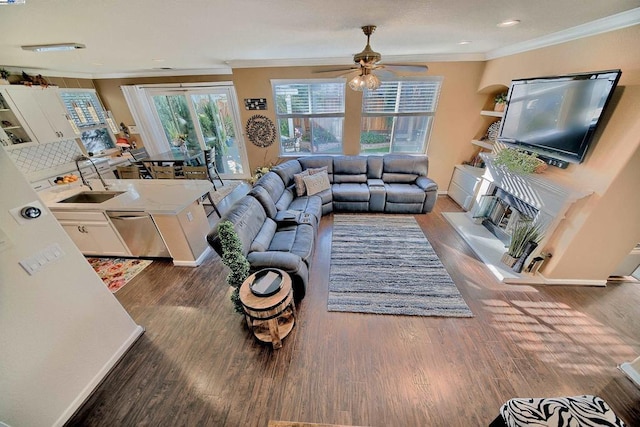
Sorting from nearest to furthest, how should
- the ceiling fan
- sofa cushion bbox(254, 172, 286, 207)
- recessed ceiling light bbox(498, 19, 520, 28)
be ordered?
recessed ceiling light bbox(498, 19, 520, 28) < the ceiling fan < sofa cushion bbox(254, 172, 286, 207)

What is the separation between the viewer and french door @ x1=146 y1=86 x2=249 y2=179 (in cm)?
503

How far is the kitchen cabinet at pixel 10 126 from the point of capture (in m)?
3.38

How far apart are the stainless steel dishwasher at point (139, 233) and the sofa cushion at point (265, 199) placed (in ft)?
4.15

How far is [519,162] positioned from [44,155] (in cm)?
788

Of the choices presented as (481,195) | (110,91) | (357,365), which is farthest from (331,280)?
(110,91)

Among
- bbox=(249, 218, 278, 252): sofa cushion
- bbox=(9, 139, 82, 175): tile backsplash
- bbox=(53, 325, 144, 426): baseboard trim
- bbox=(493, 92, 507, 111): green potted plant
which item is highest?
bbox=(493, 92, 507, 111): green potted plant

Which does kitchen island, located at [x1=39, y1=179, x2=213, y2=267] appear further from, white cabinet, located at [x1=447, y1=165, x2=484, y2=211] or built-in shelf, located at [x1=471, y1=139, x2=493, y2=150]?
built-in shelf, located at [x1=471, y1=139, x2=493, y2=150]

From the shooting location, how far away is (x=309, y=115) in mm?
4453

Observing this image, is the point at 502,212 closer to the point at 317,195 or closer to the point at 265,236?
Answer: the point at 317,195

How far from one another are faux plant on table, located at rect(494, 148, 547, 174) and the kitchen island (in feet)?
13.5

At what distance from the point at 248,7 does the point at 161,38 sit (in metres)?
1.33

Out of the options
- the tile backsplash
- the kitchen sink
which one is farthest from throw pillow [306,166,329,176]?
the tile backsplash

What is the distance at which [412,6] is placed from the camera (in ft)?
5.11

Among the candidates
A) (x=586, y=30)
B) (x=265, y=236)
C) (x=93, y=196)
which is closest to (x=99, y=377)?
(x=265, y=236)
